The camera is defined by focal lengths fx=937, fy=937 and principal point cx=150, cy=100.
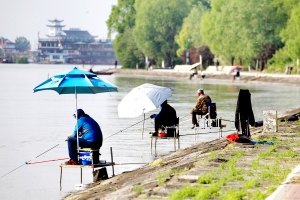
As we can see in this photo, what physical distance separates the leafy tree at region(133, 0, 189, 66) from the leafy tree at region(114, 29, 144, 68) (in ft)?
25.8

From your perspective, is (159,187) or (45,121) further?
(45,121)

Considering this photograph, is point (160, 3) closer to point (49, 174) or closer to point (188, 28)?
point (188, 28)

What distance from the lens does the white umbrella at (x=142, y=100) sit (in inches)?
959

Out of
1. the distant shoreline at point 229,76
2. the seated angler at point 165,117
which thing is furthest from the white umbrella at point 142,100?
the distant shoreline at point 229,76

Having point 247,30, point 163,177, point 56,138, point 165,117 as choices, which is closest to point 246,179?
point 163,177

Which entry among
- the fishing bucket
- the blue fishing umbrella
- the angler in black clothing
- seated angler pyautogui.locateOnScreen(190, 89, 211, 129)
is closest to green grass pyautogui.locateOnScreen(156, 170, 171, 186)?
the fishing bucket

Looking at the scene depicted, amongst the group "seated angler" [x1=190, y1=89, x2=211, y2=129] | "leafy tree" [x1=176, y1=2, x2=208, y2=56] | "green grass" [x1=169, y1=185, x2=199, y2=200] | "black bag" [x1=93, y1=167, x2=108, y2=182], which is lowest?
"black bag" [x1=93, y1=167, x2=108, y2=182]

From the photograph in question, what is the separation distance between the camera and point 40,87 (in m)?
19.4

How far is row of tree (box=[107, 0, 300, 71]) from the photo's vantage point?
311ft

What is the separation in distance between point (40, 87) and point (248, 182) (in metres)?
6.86

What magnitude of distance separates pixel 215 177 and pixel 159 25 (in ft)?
366

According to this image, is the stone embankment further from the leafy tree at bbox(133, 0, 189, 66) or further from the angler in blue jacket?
the leafy tree at bbox(133, 0, 189, 66)

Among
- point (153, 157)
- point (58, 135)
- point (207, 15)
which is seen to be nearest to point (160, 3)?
point (207, 15)

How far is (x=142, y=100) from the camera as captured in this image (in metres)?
24.5
